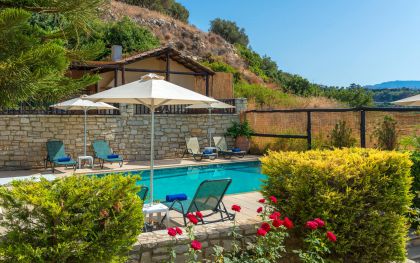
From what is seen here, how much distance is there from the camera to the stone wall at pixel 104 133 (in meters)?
11.9

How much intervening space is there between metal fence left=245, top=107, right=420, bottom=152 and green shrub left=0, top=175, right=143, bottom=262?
24.6ft

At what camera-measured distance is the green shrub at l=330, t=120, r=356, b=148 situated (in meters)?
11.4

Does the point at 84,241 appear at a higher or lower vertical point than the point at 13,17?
lower

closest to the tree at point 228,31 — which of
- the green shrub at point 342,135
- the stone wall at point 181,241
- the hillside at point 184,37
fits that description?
the hillside at point 184,37

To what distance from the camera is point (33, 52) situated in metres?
3.99

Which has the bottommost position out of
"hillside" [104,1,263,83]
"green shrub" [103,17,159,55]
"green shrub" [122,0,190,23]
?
"green shrub" [103,17,159,55]

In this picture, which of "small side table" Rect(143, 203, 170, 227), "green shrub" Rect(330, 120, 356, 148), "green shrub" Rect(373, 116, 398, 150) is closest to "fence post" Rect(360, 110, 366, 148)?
→ "green shrub" Rect(373, 116, 398, 150)

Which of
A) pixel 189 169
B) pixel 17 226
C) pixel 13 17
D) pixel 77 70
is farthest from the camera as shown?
pixel 77 70

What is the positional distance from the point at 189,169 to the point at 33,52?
939 centimetres

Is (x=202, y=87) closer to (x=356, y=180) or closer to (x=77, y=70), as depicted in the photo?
(x=77, y=70)

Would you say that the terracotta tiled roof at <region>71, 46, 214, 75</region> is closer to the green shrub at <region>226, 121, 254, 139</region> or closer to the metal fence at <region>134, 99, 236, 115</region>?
the metal fence at <region>134, 99, 236, 115</region>

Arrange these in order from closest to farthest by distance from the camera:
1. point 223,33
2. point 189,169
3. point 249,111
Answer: point 189,169 < point 249,111 < point 223,33

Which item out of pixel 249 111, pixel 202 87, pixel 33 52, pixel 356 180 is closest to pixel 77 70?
pixel 202 87

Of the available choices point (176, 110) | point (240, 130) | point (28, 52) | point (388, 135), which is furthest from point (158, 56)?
point (28, 52)
